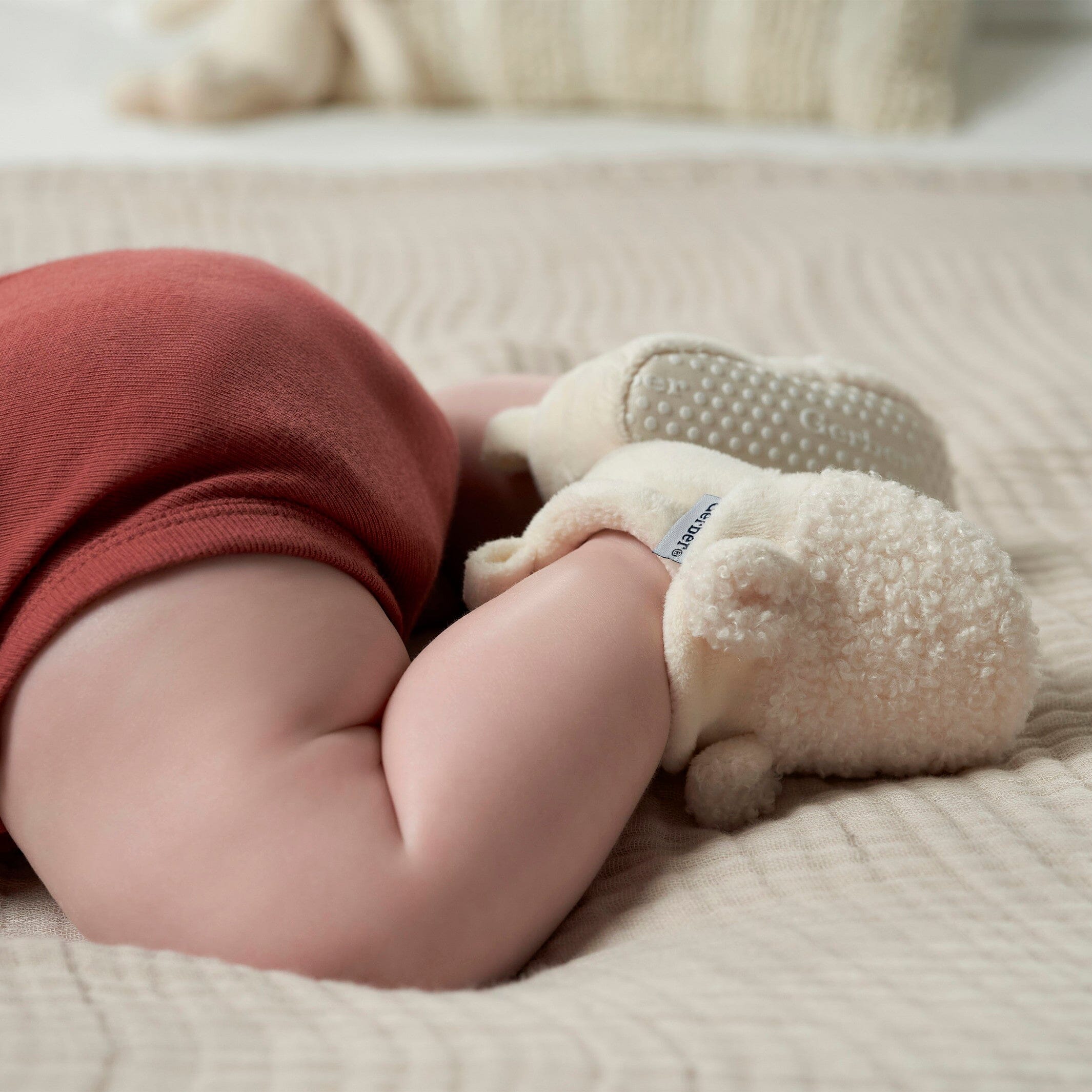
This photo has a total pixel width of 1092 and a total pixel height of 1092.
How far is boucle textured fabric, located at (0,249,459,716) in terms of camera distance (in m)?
0.52

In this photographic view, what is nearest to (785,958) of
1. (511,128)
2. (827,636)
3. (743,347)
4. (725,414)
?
(827,636)

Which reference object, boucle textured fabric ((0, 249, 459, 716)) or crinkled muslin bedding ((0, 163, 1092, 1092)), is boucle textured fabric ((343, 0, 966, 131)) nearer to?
crinkled muslin bedding ((0, 163, 1092, 1092))

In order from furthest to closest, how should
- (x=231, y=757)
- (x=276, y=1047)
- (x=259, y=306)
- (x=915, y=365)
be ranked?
(x=915, y=365) < (x=259, y=306) < (x=231, y=757) < (x=276, y=1047)

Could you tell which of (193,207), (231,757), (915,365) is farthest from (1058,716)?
(193,207)

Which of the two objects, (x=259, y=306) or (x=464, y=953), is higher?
(x=259, y=306)

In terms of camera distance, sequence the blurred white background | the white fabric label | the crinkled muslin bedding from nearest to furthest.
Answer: the crinkled muslin bedding < the white fabric label < the blurred white background

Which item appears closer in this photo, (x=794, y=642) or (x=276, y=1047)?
(x=276, y=1047)

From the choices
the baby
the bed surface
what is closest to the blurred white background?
the bed surface

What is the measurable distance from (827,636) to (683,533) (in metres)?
0.09

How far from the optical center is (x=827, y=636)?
0.57 metres

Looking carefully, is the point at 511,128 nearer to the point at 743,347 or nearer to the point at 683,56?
the point at 683,56

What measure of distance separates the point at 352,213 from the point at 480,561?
985 millimetres

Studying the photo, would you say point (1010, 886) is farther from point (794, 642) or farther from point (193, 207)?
point (193, 207)

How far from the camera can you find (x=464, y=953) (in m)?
0.47
